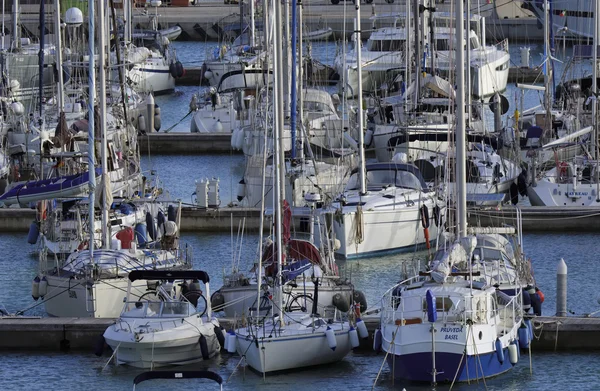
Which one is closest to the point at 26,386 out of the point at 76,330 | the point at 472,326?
the point at 76,330

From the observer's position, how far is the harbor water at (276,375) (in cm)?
3183

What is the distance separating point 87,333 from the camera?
3384cm

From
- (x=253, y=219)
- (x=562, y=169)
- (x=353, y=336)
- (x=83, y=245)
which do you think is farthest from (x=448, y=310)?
(x=562, y=169)

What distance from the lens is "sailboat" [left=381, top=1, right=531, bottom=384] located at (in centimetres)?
3023

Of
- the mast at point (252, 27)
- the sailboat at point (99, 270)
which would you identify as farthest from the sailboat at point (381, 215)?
the mast at point (252, 27)

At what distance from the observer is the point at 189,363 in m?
32.4

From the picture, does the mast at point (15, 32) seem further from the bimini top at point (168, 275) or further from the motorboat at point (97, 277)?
the bimini top at point (168, 275)

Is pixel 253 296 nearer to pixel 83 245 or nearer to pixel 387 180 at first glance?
pixel 83 245

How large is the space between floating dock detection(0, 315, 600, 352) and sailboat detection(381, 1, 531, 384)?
1.19m

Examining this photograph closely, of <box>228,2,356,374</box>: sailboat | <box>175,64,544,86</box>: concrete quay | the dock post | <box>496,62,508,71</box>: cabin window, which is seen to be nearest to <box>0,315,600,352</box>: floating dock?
the dock post

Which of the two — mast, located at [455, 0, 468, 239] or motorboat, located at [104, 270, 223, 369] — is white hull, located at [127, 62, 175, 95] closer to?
mast, located at [455, 0, 468, 239]

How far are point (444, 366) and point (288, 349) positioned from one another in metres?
2.70

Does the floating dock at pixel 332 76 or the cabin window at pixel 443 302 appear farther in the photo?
the floating dock at pixel 332 76

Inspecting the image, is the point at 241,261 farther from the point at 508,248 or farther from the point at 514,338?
the point at 514,338
